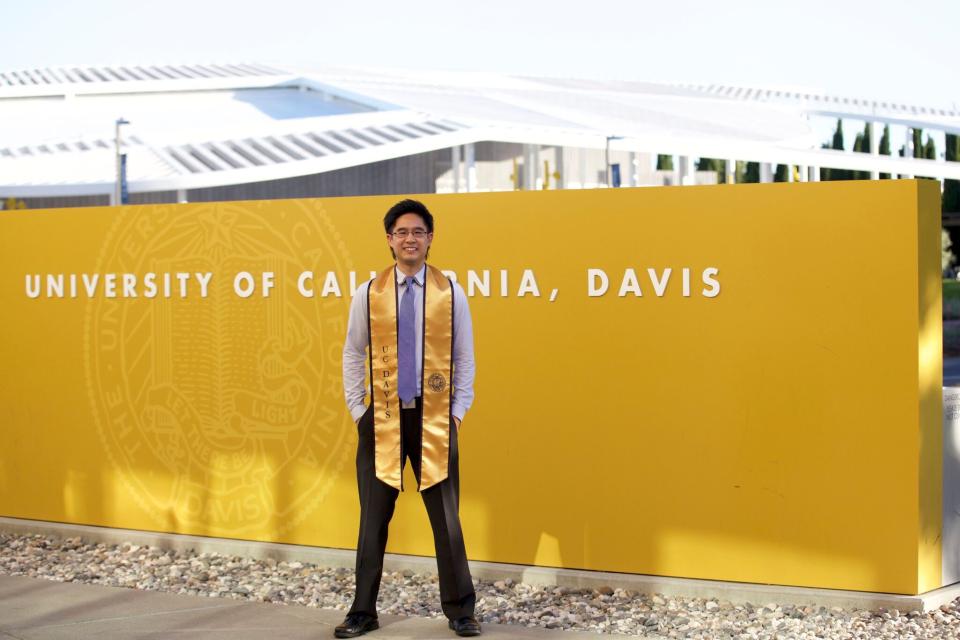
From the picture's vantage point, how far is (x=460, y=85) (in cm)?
5759

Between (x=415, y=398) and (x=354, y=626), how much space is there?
0.98m

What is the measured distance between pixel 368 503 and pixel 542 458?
1.46m

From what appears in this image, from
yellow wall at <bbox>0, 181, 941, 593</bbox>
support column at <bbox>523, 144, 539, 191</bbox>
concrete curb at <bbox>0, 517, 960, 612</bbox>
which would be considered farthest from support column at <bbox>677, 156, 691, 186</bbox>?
concrete curb at <bbox>0, 517, 960, 612</bbox>

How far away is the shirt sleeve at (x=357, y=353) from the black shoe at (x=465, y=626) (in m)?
0.92

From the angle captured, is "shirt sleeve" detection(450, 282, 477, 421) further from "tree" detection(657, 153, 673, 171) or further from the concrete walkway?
"tree" detection(657, 153, 673, 171)

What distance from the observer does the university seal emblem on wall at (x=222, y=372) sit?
7.36 m

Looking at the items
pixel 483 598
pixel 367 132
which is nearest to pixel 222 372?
pixel 483 598

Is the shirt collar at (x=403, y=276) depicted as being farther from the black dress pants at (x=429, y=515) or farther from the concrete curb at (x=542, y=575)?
the concrete curb at (x=542, y=575)

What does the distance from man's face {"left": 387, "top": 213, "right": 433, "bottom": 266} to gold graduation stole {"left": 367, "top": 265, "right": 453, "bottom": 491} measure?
4.4 inches

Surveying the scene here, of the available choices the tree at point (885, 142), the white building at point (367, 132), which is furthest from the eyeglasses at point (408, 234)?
the tree at point (885, 142)

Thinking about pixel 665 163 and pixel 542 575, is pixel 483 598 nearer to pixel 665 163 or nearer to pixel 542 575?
pixel 542 575

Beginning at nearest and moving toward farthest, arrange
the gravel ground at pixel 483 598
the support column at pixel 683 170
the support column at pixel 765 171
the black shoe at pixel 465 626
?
the black shoe at pixel 465 626 → the gravel ground at pixel 483 598 → the support column at pixel 765 171 → the support column at pixel 683 170

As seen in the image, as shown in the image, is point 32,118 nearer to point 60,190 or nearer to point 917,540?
point 60,190

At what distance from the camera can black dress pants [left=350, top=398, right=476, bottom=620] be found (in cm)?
551
